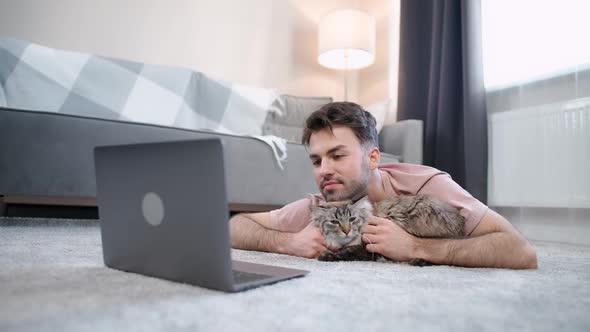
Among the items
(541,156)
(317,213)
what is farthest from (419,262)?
(541,156)

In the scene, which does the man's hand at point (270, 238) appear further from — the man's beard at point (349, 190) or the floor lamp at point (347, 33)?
the floor lamp at point (347, 33)

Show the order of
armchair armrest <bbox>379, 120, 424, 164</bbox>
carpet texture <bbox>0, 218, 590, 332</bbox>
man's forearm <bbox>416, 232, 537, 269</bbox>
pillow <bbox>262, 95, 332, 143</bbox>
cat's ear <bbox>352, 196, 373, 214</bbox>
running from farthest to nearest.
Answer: pillow <bbox>262, 95, 332, 143</bbox>, armchair armrest <bbox>379, 120, 424, 164</bbox>, cat's ear <bbox>352, 196, 373, 214</bbox>, man's forearm <bbox>416, 232, 537, 269</bbox>, carpet texture <bbox>0, 218, 590, 332</bbox>

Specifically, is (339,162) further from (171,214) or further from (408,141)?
(408,141)

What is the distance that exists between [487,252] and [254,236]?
736 mm

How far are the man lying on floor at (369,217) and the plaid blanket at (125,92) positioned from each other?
104 cm

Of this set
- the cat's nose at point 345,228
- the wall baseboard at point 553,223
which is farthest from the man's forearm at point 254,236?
the wall baseboard at point 553,223

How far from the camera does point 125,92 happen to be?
258cm

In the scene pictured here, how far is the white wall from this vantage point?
9.47 ft

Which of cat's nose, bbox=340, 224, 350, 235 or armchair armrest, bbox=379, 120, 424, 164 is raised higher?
armchair armrest, bbox=379, 120, 424, 164

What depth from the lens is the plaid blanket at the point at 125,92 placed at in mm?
2213

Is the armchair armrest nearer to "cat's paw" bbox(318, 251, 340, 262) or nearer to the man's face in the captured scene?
the man's face

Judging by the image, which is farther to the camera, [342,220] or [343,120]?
[343,120]

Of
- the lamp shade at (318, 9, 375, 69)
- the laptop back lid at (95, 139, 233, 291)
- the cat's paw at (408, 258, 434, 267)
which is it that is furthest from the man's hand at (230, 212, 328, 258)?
the lamp shade at (318, 9, 375, 69)

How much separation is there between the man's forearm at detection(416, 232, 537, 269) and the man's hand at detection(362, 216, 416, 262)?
4 cm
